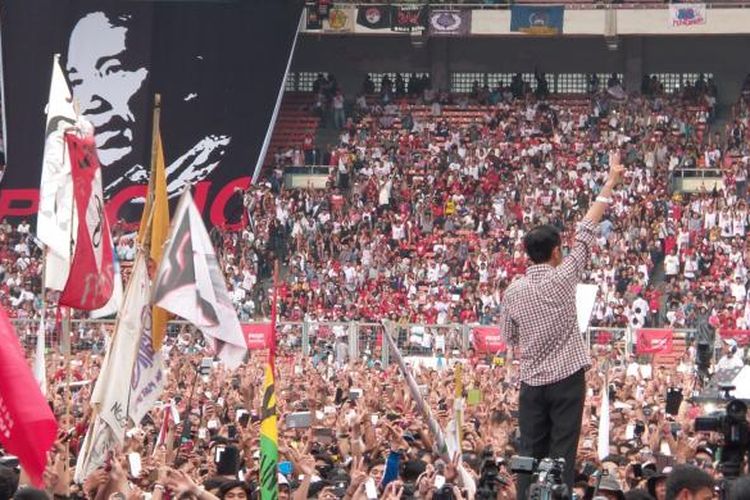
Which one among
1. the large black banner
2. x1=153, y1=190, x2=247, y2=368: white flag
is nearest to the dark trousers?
x1=153, y1=190, x2=247, y2=368: white flag

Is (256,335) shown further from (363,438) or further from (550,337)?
(550,337)

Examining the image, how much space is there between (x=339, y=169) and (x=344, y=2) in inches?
158

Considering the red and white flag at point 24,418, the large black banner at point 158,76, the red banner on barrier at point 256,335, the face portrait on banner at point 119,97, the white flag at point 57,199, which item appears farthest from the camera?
the large black banner at point 158,76

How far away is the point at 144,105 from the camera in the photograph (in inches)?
1734

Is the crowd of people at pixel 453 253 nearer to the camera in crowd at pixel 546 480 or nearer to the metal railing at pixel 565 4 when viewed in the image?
the metal railing at pixel 565 4

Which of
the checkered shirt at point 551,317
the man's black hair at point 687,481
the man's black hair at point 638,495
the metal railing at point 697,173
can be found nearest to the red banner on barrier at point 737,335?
the metal railing at point 697,173

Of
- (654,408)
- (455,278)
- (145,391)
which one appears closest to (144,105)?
(455,278)

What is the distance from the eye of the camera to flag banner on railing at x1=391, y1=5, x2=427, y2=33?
45375mm

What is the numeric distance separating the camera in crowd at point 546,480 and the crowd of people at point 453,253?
7.76 m

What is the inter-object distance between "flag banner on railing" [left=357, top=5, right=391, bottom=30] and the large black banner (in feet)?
5.10

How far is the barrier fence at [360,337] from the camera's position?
98.8ft

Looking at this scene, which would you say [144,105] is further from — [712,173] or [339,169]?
[712,173]

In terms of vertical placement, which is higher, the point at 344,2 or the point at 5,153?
the point at 344,2

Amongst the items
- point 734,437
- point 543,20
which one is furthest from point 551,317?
point 543,20
